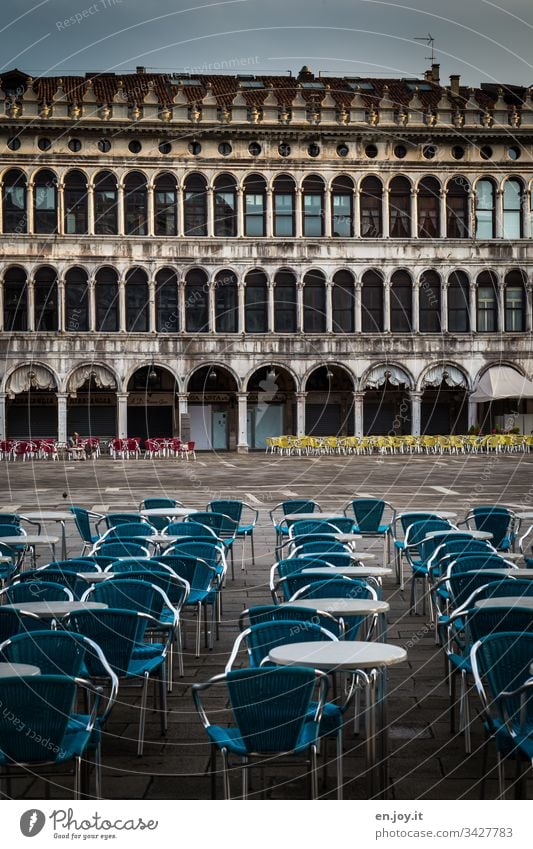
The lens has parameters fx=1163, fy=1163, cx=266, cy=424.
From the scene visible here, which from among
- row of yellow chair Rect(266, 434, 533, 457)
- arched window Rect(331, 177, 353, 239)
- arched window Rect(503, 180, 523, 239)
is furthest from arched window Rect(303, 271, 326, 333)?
arched window Rect(503, 180, 523, 239)

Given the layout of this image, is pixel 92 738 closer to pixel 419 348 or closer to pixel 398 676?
pixel 398 676

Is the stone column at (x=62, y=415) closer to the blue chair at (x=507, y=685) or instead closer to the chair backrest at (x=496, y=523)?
the chair backrest at (x=496, y=523)

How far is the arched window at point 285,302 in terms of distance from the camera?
52.8 meters

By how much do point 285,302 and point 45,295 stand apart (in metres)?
10.8

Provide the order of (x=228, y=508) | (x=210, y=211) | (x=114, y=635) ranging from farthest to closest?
(x=210, y=211)
(x=228, y=508)
(x=114, y=635)

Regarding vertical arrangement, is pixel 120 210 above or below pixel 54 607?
above

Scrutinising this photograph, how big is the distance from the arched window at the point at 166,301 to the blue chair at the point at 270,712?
152ft

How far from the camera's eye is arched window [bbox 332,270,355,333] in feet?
174

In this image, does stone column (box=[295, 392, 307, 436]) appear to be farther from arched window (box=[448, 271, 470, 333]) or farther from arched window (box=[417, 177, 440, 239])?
arched window (box=[417, 177, 440, 239])

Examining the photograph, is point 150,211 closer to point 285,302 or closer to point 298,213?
point 298,213

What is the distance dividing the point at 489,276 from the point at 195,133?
48.7 feet

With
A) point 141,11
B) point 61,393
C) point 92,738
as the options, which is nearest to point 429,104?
point 61,393

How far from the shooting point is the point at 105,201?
51812 mm

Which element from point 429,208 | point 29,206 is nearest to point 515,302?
point 429,208
